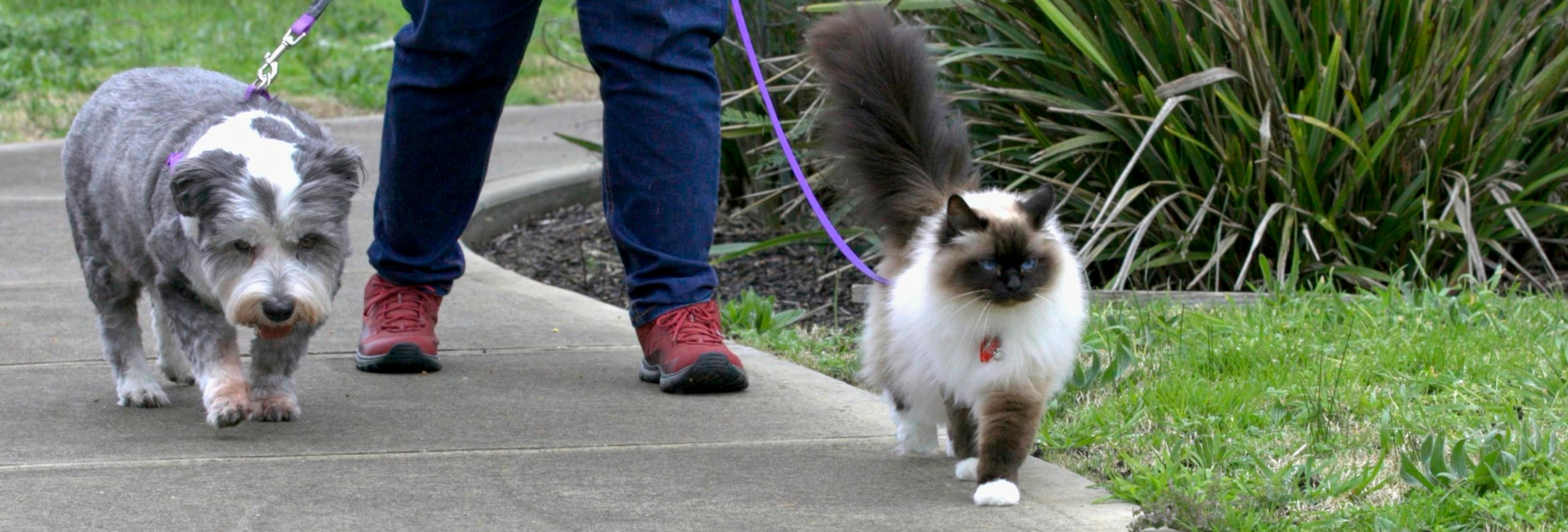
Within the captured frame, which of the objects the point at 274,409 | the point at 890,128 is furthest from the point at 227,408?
the point at 890,128

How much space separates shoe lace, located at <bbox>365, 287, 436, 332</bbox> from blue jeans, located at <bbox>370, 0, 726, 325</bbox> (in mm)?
167

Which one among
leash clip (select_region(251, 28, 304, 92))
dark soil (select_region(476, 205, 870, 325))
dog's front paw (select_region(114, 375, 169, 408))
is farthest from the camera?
dark soil (select_region(476, 205, 870, 325))

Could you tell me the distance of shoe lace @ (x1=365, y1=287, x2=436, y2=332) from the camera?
14.7ft

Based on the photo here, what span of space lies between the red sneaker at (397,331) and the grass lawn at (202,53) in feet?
17.0

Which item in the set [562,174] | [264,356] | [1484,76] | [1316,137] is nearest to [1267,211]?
[1316,137]

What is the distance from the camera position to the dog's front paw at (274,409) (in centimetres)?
384

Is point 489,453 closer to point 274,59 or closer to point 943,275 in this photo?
point 943,275

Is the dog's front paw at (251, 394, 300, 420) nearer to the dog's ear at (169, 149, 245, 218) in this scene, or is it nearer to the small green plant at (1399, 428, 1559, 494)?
the dog's ear at (169, 149, 245, 218)

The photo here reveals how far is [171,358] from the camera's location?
4398 millimetres

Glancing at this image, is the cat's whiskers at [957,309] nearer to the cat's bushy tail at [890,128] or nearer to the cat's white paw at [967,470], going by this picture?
the cat's white paw at [967,470]

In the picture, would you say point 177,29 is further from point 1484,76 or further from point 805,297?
point 1484,76

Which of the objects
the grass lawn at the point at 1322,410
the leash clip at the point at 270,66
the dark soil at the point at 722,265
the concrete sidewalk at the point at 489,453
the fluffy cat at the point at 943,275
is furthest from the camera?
the dark soil at the point at 722,265

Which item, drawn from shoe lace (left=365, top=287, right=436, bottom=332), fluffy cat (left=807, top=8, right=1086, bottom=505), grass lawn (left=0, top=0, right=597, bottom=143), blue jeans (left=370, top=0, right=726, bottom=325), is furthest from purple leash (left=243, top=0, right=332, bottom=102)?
grass lawn (left=0, top=0, right=597, bottom=143)

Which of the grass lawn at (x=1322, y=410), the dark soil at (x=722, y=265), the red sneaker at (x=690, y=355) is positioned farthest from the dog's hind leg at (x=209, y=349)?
the dark soil at (x=722, y=265)
